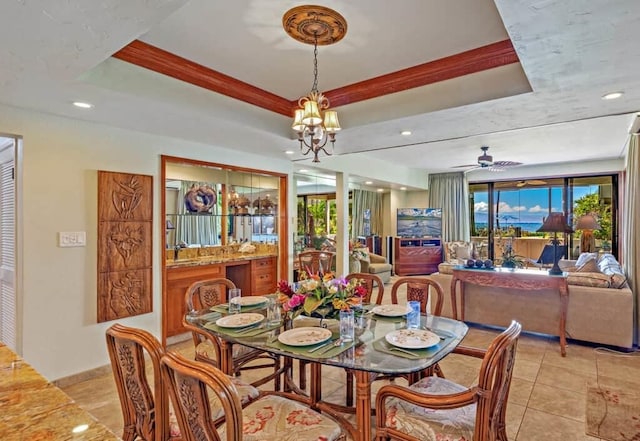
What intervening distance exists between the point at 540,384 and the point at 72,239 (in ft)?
13.8

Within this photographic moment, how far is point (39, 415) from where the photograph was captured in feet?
2.73

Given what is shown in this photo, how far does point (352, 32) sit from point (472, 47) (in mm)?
922

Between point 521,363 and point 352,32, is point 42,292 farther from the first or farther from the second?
point 521,363

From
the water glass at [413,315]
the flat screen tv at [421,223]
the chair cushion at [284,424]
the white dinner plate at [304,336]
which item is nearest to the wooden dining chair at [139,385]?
the chair cushion at [284,424]

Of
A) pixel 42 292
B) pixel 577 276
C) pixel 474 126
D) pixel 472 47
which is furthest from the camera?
pixel 577 276

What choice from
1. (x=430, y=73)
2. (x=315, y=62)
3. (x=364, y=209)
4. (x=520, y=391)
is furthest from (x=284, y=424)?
(x=364, y=209)

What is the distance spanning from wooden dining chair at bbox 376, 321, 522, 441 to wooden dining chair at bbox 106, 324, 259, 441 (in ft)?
3.12

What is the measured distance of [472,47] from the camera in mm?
2551

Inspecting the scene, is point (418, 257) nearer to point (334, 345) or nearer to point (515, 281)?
point (515, 281)

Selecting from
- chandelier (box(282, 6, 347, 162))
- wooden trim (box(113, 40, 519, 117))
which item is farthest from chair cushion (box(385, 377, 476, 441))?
wooden trim (box(113, 40, 519, 117))

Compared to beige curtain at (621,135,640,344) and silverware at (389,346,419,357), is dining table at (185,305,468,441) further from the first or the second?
beige curtain at (621,135,640,344)

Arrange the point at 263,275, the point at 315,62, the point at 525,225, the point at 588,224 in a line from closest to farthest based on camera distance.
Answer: the point at 315,62 < the point at 263,275 < the point at 588,224 < the point at 525,225

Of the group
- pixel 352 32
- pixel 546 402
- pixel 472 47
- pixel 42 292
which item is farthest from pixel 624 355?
pixel 42 292

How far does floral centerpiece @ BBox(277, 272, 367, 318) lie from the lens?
2090 mm
